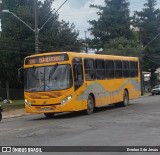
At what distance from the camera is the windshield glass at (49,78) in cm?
2139

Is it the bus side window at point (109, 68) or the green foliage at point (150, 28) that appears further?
the green foliage at point (150, 28)

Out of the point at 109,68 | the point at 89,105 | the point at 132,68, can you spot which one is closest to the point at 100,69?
the point at 109,68

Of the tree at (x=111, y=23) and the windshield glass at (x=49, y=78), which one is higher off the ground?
the tree at (x=111, y=23)

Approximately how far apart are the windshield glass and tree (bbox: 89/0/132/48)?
50.6m

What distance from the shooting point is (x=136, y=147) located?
11.3 metres

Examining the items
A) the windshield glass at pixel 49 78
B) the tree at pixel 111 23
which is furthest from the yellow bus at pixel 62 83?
the tree at pixel 111 23

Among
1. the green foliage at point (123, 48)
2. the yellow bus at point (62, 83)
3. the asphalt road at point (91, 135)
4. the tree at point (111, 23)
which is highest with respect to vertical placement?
the tree at point (111, 23)

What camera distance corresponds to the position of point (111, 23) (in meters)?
73.8

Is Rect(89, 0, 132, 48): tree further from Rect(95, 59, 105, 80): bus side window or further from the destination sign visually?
the destination sign

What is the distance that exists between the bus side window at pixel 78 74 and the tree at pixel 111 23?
49.9m

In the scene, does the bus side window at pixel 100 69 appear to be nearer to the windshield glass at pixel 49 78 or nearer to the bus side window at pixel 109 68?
the bus side window at pixel 109 68

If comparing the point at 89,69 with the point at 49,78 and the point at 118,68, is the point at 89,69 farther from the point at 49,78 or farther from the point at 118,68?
the point at 118,68

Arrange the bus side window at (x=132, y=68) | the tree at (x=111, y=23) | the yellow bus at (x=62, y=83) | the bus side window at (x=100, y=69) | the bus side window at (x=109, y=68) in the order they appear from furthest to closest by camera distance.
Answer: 1. the tree at (x=111, y=23)
2. the bus side window at (x=132, y=68)
3. the bus side window at (x=109, y=68)
4. the bus side window at (x=100, y=69)
5. the yellow bus at (x=62, y=83)

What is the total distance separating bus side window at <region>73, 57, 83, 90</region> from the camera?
71.6 ft
